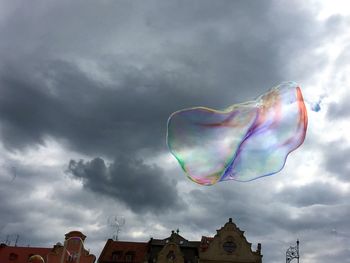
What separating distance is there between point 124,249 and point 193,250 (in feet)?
36.5

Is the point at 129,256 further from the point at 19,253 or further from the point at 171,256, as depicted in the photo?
the point at 19,253

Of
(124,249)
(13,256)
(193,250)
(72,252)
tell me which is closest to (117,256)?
(124,249)

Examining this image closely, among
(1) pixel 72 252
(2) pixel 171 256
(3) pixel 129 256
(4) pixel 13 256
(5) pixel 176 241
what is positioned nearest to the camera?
(2) pixel 171 256

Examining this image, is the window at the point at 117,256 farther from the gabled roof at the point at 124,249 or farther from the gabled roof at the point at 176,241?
the gabled roof at the point at 176,241

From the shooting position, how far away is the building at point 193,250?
2477 inches

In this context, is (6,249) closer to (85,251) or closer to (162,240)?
(85,251)

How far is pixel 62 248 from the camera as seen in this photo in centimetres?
6581

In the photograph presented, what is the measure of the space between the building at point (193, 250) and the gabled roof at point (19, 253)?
10247 mm

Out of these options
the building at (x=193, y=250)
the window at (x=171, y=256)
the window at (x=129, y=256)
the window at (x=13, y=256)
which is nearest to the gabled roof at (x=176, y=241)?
the building at (x=193, y=250)

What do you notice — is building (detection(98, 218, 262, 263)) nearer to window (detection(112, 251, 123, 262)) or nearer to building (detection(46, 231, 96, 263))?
window (detection(112, 251, 123, 262))

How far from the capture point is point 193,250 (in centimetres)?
6831

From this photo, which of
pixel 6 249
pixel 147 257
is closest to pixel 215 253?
pixel 147 257

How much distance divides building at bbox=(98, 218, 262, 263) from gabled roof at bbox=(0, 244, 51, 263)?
10247mm

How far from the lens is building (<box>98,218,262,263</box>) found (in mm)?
62906
